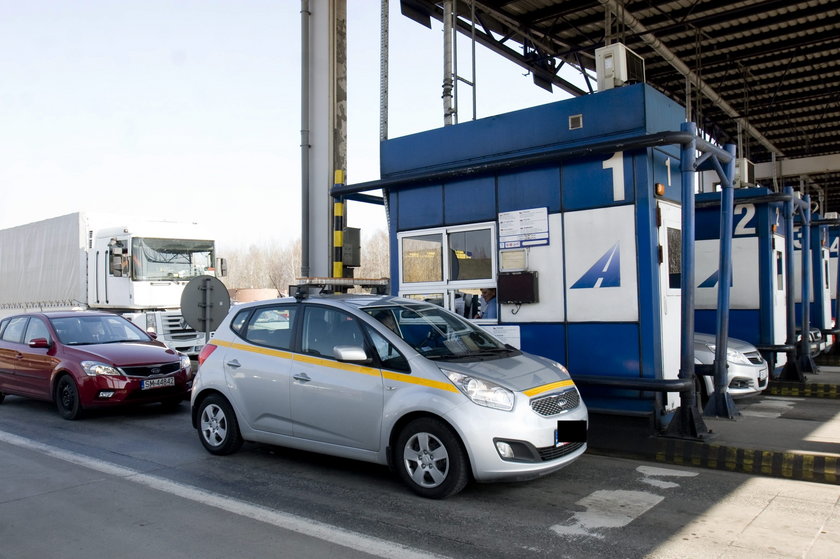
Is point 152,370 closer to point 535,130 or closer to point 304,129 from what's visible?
point 304,129

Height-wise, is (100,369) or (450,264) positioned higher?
(450,264)

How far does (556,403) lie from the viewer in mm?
5367

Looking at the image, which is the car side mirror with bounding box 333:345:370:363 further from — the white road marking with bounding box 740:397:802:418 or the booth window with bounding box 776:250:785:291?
the booth window with bounding box 776:250:785:291

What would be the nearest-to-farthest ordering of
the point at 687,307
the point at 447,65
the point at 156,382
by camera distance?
the point at 687,307
the point at 156,382
the point at 447,65

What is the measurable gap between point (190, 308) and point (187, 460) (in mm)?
4072

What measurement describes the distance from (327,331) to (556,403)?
7.18 ft

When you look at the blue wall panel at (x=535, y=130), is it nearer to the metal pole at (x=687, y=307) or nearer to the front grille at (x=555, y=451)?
the metal pole at (x=687, y=307)

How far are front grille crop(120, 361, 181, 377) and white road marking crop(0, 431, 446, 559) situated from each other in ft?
6.39

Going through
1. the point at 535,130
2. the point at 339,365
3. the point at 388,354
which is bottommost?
the point at 339,365

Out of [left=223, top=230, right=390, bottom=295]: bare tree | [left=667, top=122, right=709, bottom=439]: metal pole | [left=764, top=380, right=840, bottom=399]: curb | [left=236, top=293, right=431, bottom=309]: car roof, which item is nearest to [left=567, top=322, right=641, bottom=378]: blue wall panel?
[left=667, top=122, right=709, bottom=439]: metal pole

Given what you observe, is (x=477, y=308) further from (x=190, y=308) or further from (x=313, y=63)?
(x=313, y=63)

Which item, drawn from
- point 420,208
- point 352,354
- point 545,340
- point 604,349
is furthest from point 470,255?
point 352,354

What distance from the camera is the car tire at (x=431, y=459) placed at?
5043 mm

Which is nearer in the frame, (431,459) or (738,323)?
(431,459)
